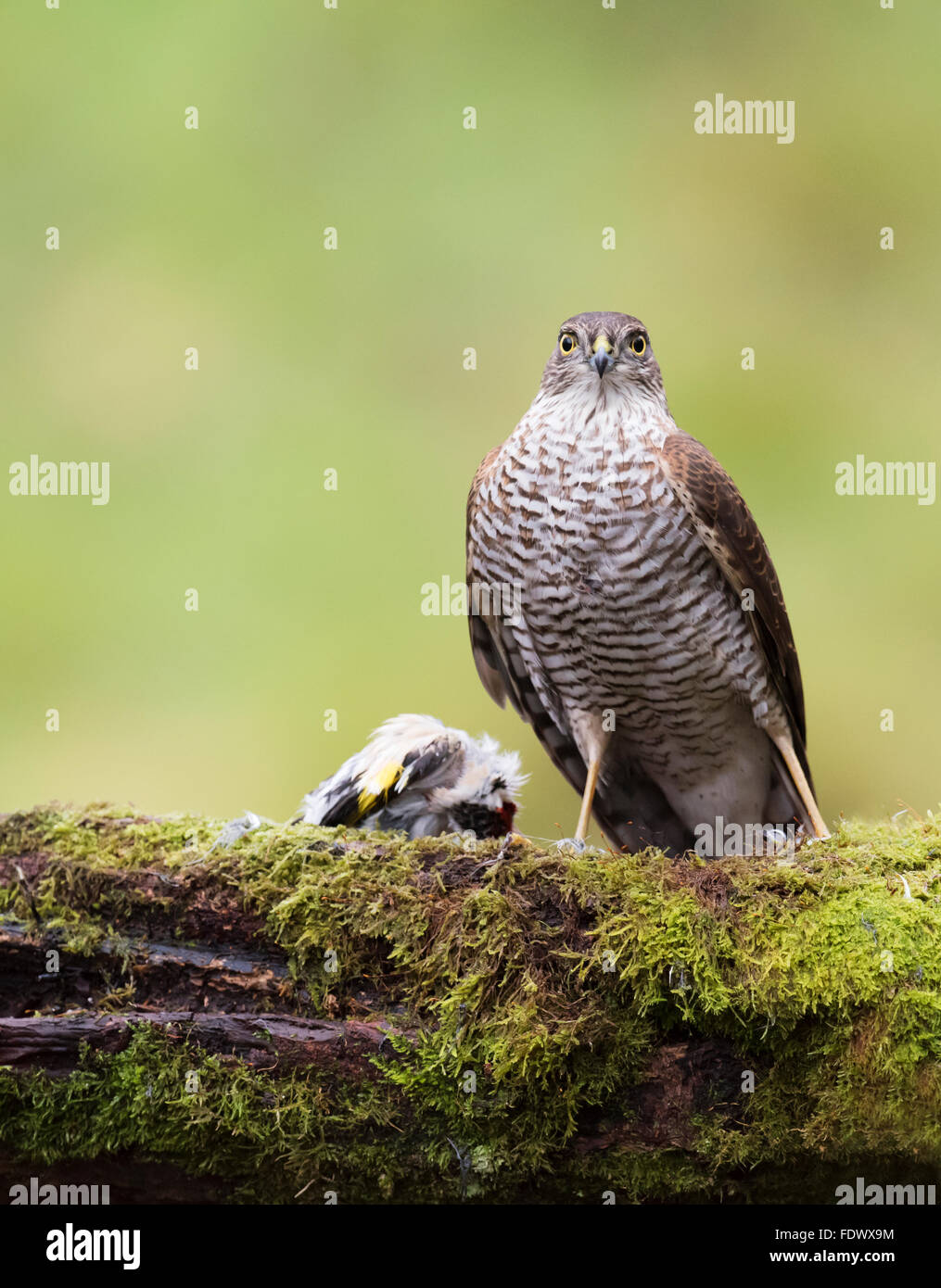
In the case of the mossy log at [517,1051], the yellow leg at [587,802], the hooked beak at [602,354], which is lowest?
the mossy log at [517,1051]

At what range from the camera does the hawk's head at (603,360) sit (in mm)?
3408

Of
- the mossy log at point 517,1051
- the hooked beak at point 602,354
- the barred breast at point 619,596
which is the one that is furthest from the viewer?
the hooked beak at point 602,354

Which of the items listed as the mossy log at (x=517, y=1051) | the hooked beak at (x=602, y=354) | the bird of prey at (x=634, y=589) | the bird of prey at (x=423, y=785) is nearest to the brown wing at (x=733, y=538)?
the bird of prey at (x=634, y=589)

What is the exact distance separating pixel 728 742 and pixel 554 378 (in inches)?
48.2

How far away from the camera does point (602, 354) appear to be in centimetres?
340

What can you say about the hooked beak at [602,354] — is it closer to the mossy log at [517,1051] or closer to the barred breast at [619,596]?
the barred breast at [619,596]

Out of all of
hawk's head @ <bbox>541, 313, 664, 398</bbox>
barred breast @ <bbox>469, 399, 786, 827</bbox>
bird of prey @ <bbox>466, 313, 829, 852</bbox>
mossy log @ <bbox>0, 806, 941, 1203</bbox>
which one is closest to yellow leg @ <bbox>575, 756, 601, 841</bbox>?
bird of prey @ <bbox>466, 313, 829, 852</bbox>

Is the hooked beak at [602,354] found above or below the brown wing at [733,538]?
above

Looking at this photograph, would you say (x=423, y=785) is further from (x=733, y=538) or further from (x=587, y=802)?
(x=733, y=538)

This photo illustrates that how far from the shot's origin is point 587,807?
3.50 m

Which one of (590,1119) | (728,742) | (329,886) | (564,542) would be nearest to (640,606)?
(564,542)

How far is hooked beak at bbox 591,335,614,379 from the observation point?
338 cm

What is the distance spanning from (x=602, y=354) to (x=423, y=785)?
1339 millimetres

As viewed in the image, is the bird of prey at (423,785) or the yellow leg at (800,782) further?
the yellow leg at (800,782)
